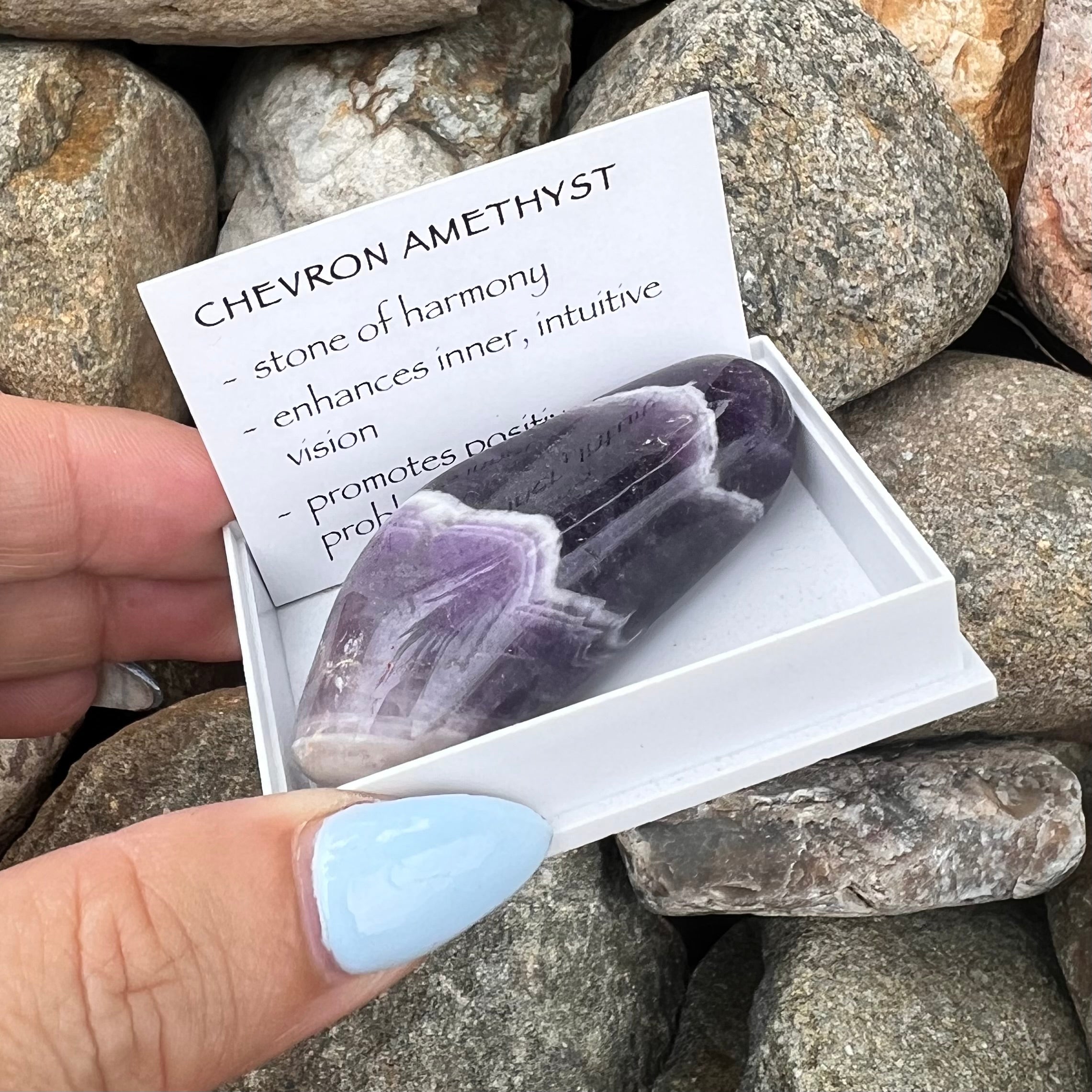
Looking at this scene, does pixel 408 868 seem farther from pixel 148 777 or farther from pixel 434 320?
pixel 148 777

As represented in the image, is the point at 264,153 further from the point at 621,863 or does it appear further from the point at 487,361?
the point at 621,863

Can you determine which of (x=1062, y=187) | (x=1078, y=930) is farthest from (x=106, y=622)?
(x=1062, y=187)

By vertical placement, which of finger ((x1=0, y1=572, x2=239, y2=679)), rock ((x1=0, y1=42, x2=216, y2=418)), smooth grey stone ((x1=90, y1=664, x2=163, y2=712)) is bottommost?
smooth grey stone ((x1=90, y1=664, x2=163, y2=712))

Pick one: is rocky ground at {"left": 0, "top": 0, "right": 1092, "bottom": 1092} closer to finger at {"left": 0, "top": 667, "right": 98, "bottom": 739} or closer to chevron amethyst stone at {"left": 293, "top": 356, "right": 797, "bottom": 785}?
finger at {"left": 0, "top": 667, "right": 98, "bottom": 739}

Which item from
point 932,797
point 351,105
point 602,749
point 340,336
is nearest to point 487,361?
point 340,336

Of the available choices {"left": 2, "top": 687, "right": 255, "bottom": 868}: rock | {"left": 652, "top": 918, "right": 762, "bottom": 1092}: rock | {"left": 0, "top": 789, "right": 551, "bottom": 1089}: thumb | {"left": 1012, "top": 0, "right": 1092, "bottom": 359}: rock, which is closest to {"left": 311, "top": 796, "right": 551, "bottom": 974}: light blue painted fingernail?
{"left": 0, "top": 789, "right": 551, "bottom": 1089}: thumb

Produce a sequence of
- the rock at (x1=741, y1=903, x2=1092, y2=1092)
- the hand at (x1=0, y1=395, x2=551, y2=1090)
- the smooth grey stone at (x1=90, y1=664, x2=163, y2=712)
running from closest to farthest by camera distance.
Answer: the hand at (x1=0, y1=395, x2=551, y2=1090) < the rock at (x1=741, y1=903, x2=1092, y2=1092) < the smooth grey stone at (x1=90, y1=664, x2=163, y2=712)
